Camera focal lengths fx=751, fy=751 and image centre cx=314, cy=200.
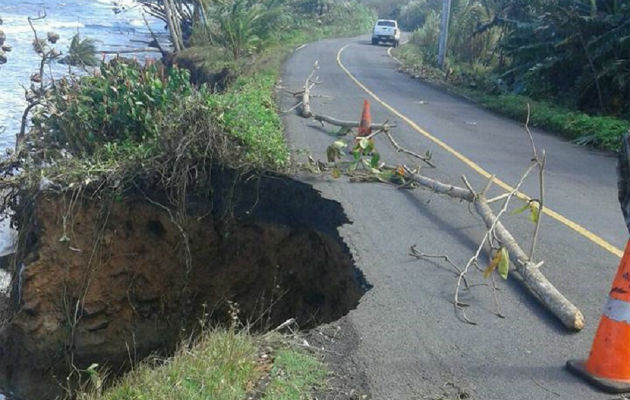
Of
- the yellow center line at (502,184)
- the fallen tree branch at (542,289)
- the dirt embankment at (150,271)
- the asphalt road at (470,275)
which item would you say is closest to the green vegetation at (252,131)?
the dirt embankment at (150,271)

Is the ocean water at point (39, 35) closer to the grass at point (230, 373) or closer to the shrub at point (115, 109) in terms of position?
the shrub at point (115, 109)

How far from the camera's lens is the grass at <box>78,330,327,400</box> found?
15.7ft

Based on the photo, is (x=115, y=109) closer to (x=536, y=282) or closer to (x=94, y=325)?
(x=94, y=325)

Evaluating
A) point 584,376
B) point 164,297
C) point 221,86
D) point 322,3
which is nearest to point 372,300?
point 584,376

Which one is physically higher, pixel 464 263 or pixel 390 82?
pixel 464 263

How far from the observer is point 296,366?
5.09 metres

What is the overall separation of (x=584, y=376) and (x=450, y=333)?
105cm

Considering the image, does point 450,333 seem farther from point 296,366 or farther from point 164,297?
point 164,297

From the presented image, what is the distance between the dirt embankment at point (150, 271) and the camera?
877 centimetres

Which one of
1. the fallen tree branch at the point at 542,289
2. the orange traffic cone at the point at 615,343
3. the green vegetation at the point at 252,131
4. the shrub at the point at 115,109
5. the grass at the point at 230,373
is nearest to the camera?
the orange traffic cone at the point at 615,343

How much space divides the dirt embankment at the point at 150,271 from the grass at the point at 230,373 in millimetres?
2985

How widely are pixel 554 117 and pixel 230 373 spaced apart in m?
13.1

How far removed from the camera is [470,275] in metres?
6.76

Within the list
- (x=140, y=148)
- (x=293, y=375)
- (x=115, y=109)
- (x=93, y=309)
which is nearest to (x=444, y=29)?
(x=115, y=109)
